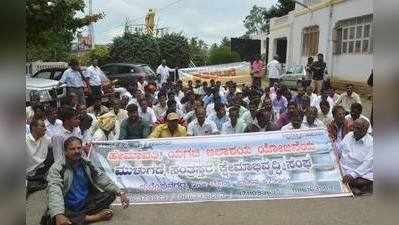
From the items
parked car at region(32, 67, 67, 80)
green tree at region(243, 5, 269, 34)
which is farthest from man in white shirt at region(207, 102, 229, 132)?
green tree at region(243, 5, 269, 34)

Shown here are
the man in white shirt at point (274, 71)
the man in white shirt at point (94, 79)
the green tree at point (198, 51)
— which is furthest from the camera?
the green tree at point (198, 51)

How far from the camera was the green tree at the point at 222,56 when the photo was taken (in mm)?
19081

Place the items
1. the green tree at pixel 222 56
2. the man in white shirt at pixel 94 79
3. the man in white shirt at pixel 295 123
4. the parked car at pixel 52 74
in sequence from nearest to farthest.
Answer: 1. the man in white shirt at pixel 295 123
2. the man in white shirt at pixel 94 79
3. the parked car at pixel 52 74
4. the green tree at pixel 222 56

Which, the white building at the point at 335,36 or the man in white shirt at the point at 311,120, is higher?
the white building at the point at 335,36

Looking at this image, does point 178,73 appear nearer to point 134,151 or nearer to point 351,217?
point 134,151

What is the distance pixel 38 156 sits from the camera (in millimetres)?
6051

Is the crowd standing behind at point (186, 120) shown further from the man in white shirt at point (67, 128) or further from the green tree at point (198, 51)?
the green tree at point (198, 51)

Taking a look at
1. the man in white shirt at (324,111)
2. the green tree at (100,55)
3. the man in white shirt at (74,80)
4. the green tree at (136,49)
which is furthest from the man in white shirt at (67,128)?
the green tree at (136,49)

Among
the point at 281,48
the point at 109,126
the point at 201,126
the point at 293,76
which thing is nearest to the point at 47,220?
the point at 109,126

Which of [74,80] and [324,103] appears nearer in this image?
[324,103]

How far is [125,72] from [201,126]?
948 cm

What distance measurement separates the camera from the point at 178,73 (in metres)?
16.2

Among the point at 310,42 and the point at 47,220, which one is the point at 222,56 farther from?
the point at 47,220
